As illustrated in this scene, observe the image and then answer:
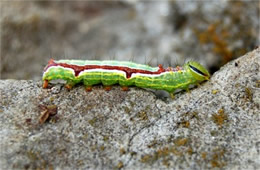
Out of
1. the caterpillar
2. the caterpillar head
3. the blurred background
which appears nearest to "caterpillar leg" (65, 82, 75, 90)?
the caterpillar

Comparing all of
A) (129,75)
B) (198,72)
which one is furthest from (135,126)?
(198,72)

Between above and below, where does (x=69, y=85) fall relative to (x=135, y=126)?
above

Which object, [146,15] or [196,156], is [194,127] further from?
[146,15]

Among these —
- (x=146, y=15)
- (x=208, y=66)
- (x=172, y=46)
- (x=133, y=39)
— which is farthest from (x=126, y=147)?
(x=146, y=15)

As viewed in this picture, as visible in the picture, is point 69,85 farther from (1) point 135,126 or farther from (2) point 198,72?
(2) point 198,72

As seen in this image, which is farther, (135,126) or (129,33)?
(129,33)

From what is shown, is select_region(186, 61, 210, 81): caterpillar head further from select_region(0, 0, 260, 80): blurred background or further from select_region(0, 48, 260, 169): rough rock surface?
select_region(0, 0, 260, 80): blurred background

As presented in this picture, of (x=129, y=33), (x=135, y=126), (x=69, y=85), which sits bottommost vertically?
(x=135, y=126)

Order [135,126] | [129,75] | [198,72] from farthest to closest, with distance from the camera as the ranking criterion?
[129,75], [198,72], [135,126]

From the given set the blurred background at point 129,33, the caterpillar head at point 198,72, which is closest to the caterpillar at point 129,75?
the caterpillar head at point 198,72
